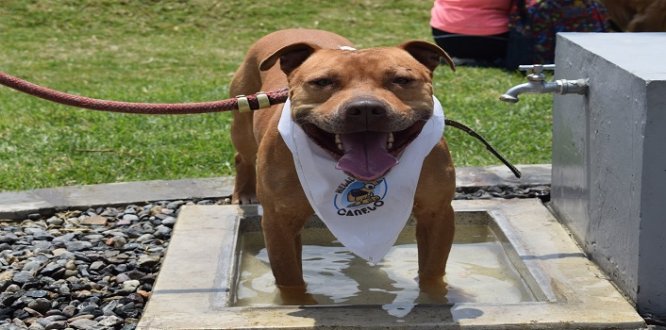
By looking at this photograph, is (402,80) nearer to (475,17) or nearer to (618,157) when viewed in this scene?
(618,157)

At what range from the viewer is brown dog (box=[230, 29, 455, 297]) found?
144 inches

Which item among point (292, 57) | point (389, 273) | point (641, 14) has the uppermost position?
point (292, 57)

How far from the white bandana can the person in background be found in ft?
23.0

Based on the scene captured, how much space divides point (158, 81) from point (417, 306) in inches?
287

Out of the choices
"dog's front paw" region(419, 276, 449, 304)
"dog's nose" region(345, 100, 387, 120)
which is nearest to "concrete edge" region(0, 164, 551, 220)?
"dog's front paw" region(419, 276, 449, 304)

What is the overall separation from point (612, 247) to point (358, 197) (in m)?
1.09

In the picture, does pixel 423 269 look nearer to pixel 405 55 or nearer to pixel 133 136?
pixel 405 55

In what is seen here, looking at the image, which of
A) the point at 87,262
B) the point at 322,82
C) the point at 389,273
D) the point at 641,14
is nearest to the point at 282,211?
the point at 322,82

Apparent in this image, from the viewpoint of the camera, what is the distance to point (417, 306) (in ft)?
12.9

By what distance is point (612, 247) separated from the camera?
170 inches

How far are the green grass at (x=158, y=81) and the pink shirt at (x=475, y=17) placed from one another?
21.6 inches

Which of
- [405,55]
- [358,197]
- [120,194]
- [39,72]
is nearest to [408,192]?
[358,197]

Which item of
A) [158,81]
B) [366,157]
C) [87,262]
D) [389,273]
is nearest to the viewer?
[366,157]

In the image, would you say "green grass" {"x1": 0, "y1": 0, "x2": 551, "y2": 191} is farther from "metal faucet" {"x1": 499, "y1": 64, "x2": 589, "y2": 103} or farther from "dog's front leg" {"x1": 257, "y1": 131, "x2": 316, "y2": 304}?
"dog's front leg" {"x1": 257, "y1": 131, "x2": 316, "y2": 304}
